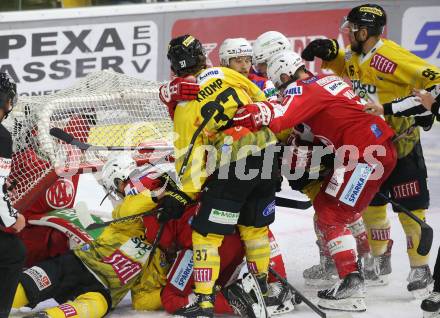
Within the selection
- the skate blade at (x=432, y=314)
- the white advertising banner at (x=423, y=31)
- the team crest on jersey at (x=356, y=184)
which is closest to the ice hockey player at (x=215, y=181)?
the team crest on jersey at (x=356, y=184)

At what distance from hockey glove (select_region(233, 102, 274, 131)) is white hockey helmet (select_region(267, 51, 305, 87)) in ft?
1.32

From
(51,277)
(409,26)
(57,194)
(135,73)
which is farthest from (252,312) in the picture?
(409,26)

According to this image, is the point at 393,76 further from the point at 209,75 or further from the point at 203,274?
the point at 203,274

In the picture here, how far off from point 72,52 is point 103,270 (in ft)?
12.9

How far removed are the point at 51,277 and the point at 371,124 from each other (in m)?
1.64

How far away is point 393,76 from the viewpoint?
5258 mm

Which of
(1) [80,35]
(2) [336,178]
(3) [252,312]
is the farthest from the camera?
(1) [80,35]

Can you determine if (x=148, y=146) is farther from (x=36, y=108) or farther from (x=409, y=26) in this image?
(x=409, y=26)

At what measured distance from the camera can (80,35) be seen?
8.38 metres

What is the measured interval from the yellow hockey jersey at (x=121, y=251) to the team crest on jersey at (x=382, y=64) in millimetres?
1382

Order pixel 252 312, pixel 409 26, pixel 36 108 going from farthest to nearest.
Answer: pixel 409 26, pixel 36 108, pixel 252 312

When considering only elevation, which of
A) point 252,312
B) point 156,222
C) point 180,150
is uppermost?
point 180,150

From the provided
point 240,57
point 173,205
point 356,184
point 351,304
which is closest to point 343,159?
point 356,184

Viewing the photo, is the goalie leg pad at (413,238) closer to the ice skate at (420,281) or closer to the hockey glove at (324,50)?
the ice skate at (420,281)
